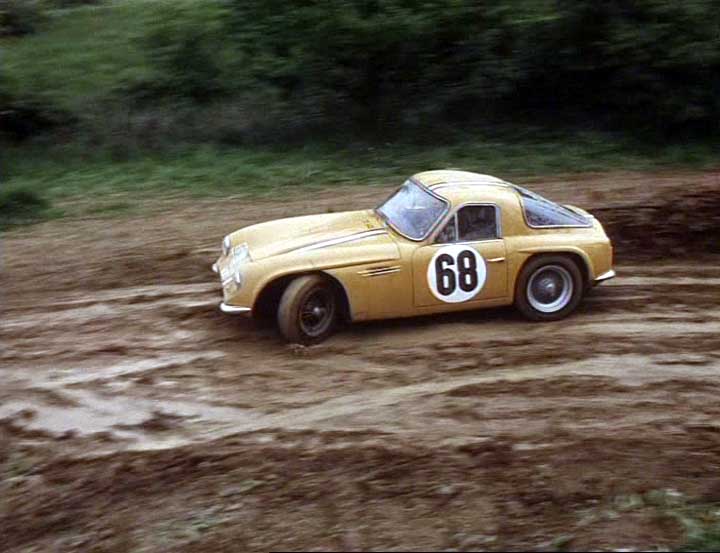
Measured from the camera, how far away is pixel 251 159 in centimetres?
1544

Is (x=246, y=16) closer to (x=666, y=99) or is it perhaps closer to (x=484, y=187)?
(x=666, y=99)

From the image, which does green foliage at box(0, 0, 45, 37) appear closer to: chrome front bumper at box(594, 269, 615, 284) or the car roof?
the car roof

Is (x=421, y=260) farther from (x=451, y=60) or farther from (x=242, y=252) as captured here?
(x=451, y=60)

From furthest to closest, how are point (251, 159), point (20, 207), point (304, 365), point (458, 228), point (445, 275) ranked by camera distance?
1. point (251, 159)
2. point (20, 207)
3. point (458, 228)
4. point (445, 275)
5. point (304, 365)

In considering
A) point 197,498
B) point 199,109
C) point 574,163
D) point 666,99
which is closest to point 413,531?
point 197,498

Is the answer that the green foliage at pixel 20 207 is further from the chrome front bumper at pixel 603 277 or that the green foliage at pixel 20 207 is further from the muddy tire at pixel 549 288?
the chrome front bumper at pixel 603 277

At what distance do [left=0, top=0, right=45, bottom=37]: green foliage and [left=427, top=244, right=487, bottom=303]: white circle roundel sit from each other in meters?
13.2

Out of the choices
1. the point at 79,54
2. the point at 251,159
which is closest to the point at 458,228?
the point at 251,159

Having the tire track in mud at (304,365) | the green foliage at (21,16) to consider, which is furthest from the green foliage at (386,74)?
the tire track in mud at (304,365)

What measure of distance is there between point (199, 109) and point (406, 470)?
37.4 feet

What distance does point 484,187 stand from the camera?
374 inches

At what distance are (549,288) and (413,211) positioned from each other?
143 centimetres

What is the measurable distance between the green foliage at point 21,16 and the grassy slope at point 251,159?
4.97 ft

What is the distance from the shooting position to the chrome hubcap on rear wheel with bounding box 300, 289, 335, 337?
8930 mm
